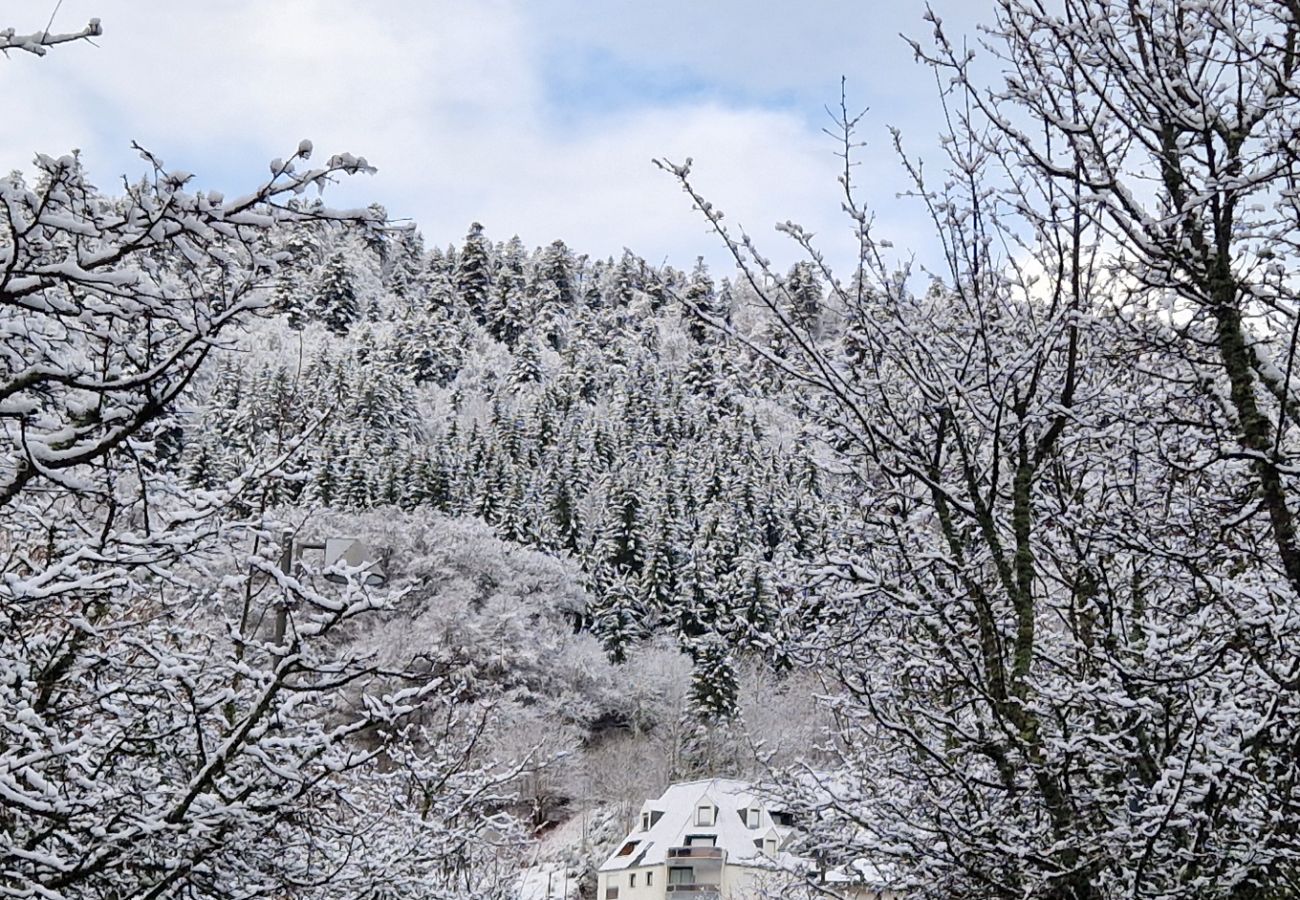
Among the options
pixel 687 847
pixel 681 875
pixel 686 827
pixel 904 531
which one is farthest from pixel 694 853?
pixel 904 531

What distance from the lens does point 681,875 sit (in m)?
36.0

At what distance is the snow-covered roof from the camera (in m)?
36.2

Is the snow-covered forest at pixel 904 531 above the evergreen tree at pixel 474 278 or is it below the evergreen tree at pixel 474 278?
below

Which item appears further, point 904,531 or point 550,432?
point 550,432

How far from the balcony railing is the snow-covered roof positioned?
14 cm

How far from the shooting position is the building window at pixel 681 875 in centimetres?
3572

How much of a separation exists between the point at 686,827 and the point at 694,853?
0.95 m

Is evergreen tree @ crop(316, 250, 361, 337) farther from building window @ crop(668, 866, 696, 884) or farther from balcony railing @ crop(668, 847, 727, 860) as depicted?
building window @ crop(668, 866, 696, 884)

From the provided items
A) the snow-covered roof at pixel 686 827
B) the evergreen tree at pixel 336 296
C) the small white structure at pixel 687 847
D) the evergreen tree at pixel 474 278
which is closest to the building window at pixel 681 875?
the small white structure at pixel 687 847

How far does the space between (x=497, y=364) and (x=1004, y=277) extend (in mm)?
88748

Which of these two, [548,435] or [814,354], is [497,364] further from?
[814,354]

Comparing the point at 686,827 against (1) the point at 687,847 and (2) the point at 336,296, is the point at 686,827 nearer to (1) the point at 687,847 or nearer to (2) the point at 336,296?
(1) the point at 687,847

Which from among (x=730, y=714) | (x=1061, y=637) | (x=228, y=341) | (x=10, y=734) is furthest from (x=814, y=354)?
(x=730, y=714)

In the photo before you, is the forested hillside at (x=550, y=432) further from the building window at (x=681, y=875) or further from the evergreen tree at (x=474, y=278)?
the building window at (x=681, y=875)
